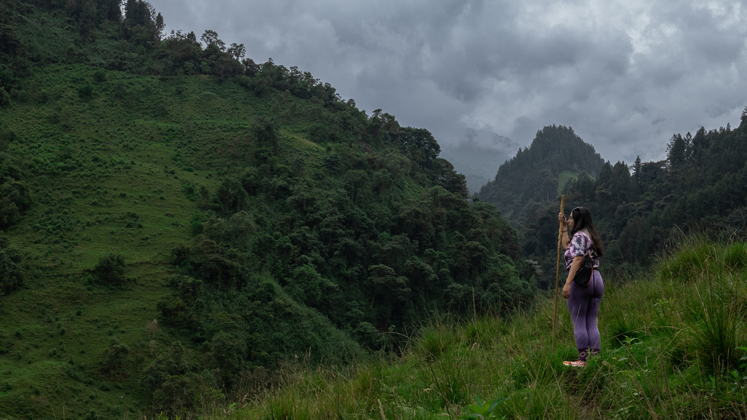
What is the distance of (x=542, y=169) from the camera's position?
134 meters

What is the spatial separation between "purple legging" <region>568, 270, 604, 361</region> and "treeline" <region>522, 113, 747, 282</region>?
1811 inches

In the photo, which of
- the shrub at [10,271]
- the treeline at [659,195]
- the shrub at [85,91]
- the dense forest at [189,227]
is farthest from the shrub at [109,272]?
the treeline at [659,195]

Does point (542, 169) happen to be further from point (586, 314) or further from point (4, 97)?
point (586, 314)

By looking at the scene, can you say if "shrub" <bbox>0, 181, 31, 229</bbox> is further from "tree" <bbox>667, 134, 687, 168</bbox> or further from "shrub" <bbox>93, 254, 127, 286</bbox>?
"tree" <bbox>667, 134, 687, 168</bbox>

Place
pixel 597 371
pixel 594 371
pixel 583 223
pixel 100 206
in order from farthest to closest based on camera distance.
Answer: pixel 100 206 < pixel 583 223 < pixel 594 371 < pixel 597 371

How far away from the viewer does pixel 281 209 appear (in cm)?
3847

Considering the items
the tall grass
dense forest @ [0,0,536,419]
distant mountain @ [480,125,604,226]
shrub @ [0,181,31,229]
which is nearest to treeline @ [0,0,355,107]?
dense forest @ [0,0,536,419]

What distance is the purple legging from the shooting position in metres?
3.34

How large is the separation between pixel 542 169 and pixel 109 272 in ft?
428

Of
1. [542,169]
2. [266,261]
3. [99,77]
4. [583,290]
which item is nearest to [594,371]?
[583,290]

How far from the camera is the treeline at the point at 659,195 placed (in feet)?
154

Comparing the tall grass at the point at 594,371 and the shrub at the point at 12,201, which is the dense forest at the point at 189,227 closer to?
the shrub at the point at 12,201

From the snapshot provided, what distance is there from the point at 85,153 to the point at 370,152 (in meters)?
31.6

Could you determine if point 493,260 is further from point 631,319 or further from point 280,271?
point 631,319
